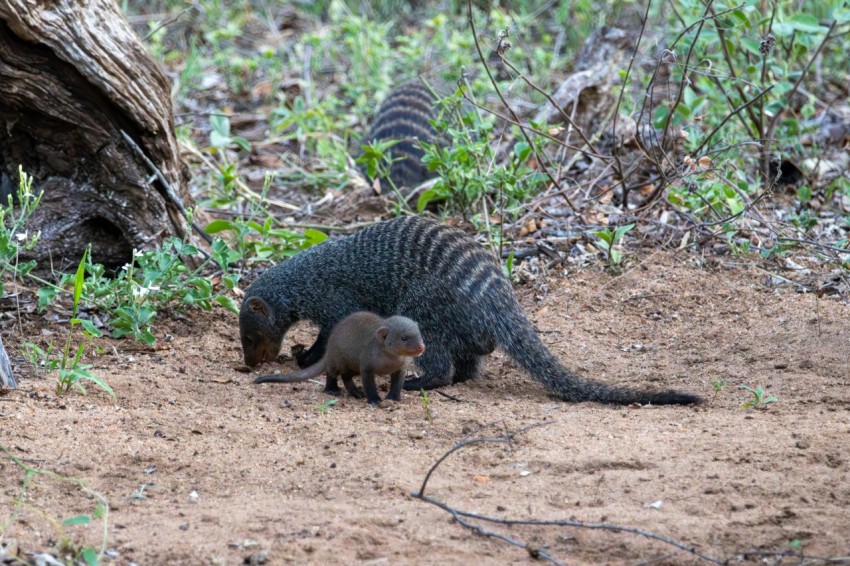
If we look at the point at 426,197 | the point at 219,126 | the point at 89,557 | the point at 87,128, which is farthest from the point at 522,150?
the point at 89,557

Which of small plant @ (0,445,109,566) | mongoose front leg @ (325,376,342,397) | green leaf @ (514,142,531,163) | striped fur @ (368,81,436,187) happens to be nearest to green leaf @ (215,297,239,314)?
mongoose front leg @ (325,376,342,397)

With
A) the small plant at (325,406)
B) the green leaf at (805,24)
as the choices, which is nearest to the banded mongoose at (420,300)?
the small plant at (325,406)

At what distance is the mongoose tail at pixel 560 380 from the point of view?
403 centimetres

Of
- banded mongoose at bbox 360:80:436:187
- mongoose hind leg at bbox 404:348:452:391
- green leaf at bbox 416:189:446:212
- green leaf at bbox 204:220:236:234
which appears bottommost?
mongoose hind leg at bbox 404:348:452:391

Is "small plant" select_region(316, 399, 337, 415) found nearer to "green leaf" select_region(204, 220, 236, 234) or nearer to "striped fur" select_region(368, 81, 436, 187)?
"green leaf" select_region(204, 220, 236, 234)

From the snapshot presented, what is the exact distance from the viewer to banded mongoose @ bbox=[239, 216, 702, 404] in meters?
4.53

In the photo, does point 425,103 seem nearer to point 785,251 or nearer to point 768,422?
point 785,251

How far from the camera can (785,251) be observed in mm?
5699

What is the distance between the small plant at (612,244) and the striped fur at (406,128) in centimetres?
184

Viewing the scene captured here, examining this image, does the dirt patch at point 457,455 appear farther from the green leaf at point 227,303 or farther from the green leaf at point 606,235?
the green leaf at point 606,235

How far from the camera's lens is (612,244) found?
5.65 meters

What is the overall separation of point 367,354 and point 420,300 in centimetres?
51

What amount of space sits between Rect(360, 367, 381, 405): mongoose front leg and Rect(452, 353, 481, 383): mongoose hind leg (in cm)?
51

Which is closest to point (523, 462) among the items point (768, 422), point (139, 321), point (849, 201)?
point (768, 422)
